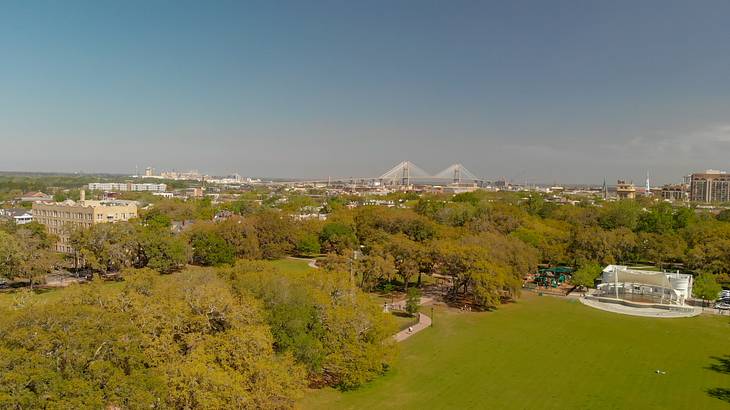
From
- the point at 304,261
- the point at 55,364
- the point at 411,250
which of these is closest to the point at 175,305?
the point at 55,364

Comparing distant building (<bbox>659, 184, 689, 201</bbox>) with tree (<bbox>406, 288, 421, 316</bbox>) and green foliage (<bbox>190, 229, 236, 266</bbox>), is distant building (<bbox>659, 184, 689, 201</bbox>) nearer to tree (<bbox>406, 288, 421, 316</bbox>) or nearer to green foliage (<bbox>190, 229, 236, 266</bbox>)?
green foliage (<bbox>190, 229, 236, 266</bbox>)

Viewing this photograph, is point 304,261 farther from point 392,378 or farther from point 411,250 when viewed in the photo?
point 392,378

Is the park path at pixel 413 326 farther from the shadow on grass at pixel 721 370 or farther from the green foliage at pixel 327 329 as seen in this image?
the shadow on grass at pixel 721 370

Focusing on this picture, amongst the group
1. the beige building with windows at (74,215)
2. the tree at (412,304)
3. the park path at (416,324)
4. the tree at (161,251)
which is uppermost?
the beige building with windows at (74,215)

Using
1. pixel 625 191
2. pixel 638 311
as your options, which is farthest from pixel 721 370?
pixel 625 191

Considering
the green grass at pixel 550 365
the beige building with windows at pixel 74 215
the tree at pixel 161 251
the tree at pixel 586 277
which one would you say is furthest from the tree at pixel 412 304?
the beige building with windows at pixel 74 215
